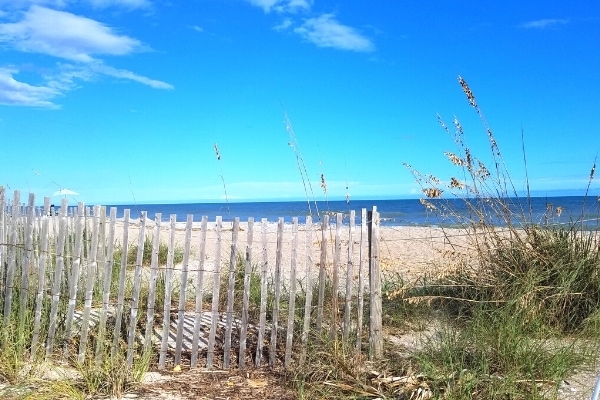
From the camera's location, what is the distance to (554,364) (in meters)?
4.16

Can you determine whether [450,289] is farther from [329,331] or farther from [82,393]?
[82,393]

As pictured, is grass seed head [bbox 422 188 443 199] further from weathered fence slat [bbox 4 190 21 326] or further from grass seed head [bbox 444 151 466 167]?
weathered fence slat [bbox 4 190 21 326]

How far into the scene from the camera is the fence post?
195 inches

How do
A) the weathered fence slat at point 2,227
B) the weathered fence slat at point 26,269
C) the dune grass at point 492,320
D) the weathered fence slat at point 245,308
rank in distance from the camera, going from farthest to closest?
the weathered fence slat at point 2,227
the weathered fence slat at point 26,269
the weathered fence slat at point 245,308
the dune grass at point 492,320

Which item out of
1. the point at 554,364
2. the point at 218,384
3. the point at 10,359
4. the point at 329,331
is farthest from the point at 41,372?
the point at 554,364

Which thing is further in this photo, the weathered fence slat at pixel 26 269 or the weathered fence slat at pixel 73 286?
the weathered fence slat at pixel 26 269

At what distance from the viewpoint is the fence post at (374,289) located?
4.96 meters

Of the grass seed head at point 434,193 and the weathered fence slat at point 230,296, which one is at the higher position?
the grass seed head at point 434,193

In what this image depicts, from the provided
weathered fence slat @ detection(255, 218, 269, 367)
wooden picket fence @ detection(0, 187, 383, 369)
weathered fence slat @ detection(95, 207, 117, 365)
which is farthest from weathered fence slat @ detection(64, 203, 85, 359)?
weathered fence slat @ detection(255, 218, 269, 367)

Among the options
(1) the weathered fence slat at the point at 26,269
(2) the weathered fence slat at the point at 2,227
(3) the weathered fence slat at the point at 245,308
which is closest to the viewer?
(3) the weathered fence slat at the point at 245,308

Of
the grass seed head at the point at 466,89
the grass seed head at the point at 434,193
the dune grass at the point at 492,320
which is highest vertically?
the grass seed head at the point at 466,89

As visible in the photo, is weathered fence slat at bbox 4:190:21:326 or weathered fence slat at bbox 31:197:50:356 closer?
weathered fence slat at bbox 31:197:50:356

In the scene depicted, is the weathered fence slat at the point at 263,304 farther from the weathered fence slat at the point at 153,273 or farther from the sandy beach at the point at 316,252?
the weathered fence slat at the point at 153,273

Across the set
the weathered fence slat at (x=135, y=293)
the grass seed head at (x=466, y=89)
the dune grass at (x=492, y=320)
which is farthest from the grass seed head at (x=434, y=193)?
the weathered fence slat at (x=135, y=293)
